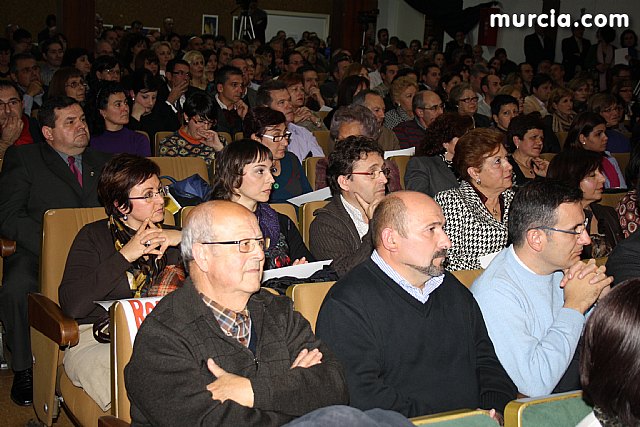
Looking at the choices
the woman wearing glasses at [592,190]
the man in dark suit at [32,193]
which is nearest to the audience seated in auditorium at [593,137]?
the woman wearing glasses at [592,190]

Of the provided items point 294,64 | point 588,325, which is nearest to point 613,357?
point 588,325

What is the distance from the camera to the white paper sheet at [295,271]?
306cm

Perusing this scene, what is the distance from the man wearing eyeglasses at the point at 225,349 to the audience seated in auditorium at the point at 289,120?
346 cm

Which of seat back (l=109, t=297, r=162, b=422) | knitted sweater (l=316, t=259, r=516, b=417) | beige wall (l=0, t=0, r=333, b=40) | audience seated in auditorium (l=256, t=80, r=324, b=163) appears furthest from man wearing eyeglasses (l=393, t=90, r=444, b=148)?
beige wall (l=0, t=0, r=333, b=40)

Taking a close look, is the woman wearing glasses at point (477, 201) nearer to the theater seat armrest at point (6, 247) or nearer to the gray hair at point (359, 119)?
the gray hair at point (359, 119)

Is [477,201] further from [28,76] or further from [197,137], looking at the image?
[28,76]

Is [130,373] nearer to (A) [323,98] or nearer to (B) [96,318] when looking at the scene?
(B) [96,318]

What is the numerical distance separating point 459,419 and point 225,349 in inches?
25.0

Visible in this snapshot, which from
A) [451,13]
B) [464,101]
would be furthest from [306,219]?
[451,13]

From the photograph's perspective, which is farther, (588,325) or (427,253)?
(427,253)

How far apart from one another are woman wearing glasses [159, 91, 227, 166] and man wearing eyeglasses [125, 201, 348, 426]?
2.97 m

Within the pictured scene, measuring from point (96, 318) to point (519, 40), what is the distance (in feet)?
42.4

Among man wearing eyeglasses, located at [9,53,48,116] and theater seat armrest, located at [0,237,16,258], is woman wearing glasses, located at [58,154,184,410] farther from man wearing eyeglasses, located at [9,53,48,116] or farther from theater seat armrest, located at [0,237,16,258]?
man wearing eyeglasses, located at [9,53,48,116]

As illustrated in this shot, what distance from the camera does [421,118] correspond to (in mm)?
6355
